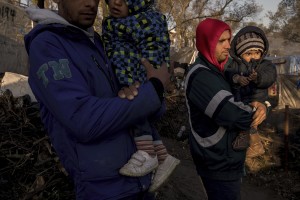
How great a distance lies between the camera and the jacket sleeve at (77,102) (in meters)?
1.41

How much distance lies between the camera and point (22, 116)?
14.0ft

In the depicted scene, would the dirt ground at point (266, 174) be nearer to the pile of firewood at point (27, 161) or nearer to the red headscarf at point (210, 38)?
the pile of firewood at point (27, 161)

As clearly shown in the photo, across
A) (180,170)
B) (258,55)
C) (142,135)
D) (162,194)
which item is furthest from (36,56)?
(180,170)

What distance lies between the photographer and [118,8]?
1981 millimetres

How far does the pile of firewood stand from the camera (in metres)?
3.49

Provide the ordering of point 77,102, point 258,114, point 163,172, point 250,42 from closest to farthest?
point 77,102 < point 163,172 < point 258,114 < point 250,42

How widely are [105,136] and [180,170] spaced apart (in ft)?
17.5

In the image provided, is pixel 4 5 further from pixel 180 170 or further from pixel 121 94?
pixel 121 94

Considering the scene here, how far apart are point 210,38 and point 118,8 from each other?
1.03 meters

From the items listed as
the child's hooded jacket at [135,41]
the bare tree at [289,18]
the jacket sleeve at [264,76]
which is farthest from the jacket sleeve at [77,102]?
the bare tree at [289,18]

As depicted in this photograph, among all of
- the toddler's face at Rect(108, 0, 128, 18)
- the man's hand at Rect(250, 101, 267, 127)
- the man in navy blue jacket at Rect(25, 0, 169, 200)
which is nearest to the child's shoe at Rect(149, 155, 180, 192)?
the man in navy blue jacket at Rect(25, 0, 169, 200)

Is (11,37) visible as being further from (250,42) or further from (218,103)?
(218,103)

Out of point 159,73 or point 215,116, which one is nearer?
point 159,73

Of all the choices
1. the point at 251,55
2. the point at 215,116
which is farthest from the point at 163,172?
the point at 251,55
